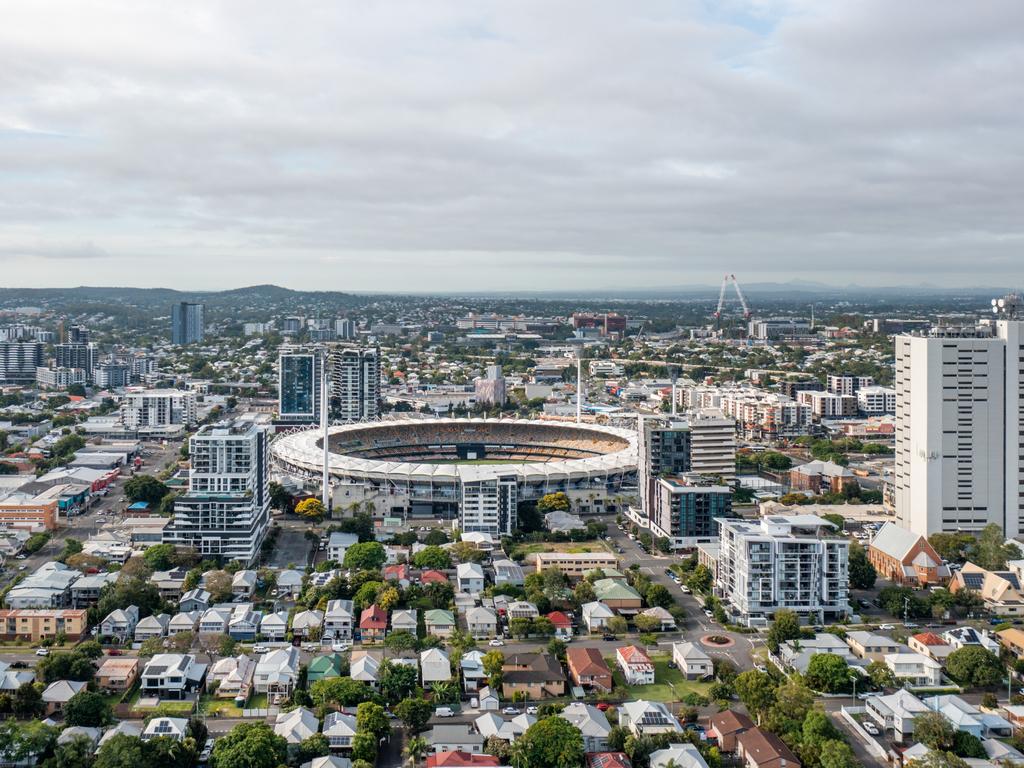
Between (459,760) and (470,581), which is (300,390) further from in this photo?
(459,760)

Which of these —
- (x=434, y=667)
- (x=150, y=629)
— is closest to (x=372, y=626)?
(x=434, y=667)

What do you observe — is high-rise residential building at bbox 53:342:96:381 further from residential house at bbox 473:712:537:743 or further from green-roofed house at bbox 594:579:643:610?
residential house at bbox 473:712:537:743

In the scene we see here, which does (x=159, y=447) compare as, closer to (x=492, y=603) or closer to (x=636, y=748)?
(x=492, y=603)

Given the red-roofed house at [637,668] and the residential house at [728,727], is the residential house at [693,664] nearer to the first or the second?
the red-roofed house at [637,668]

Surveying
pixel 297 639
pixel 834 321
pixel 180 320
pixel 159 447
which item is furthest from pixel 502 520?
pixel 834 321

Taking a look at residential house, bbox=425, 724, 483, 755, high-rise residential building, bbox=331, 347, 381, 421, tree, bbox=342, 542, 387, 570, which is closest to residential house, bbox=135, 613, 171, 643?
tree, bbox=342, 542, 387, 570
